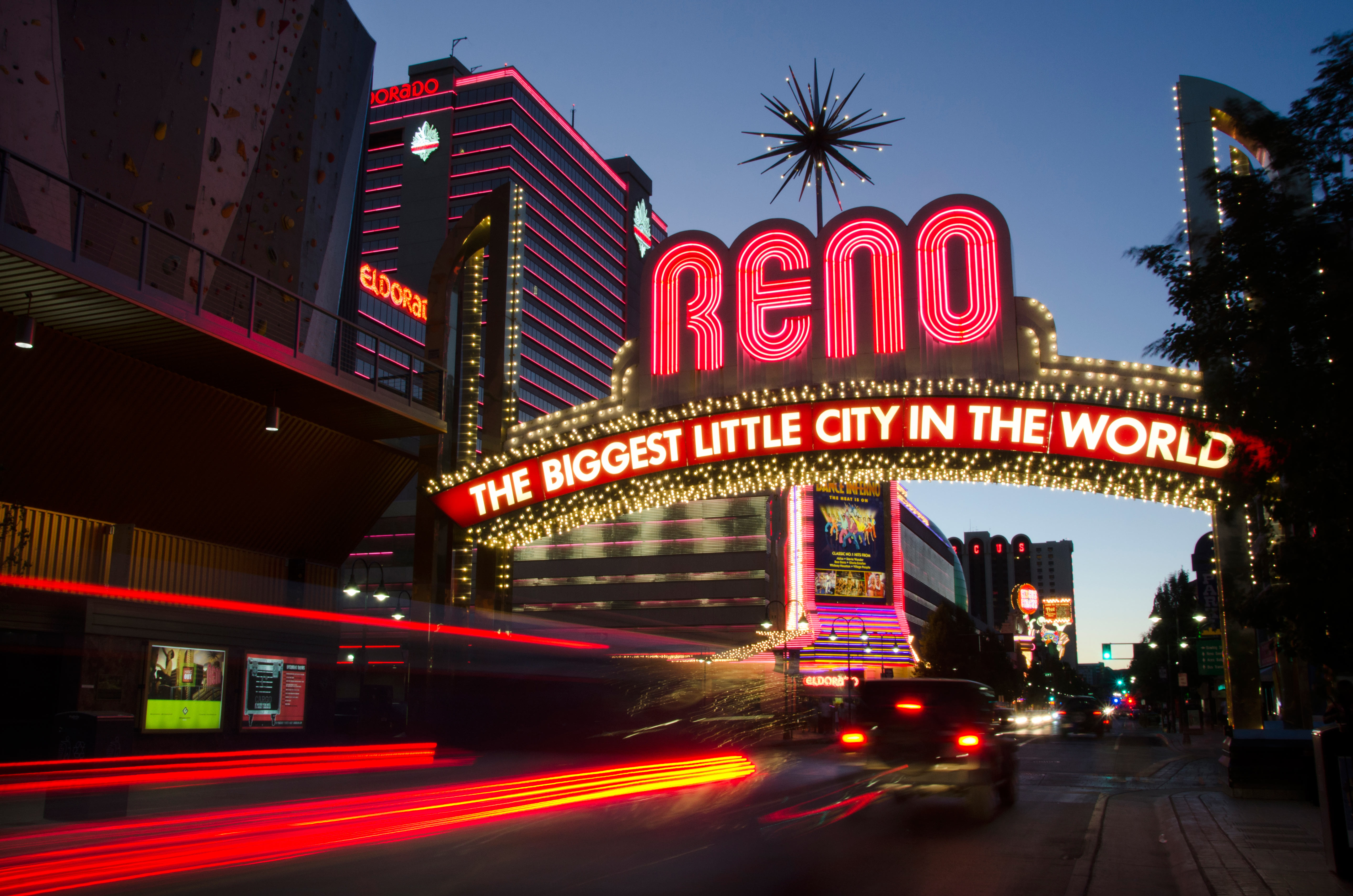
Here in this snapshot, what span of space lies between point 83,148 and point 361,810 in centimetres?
1241

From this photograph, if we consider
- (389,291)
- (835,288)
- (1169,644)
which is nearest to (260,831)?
(835,288)

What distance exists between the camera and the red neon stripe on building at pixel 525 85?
147m

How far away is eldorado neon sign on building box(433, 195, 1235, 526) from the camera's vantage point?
2020 centimetres

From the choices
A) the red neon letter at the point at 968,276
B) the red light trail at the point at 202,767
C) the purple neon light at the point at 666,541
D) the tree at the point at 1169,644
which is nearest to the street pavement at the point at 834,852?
the red light trail at the point at 202,767

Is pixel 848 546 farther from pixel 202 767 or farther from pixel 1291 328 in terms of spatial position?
pixel 1291 328

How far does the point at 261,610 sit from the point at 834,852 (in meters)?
17.5

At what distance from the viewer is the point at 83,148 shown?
17.5m

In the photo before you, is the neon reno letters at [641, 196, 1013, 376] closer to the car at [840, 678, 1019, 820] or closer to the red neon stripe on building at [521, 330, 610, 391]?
the car at [840, 678, 1019, 820]

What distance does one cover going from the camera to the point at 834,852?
33.6 ft

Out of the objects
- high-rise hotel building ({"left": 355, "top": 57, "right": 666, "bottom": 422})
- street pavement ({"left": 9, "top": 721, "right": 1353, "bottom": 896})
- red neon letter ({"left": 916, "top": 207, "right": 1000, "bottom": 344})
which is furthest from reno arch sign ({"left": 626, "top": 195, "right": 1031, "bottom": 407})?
high-rise hotel building ({"left": 355, "top": 57, "right": 666, "bottom": 422})

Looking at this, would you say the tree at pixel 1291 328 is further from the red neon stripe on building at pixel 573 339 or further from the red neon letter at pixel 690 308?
the red neon stripe on building at pixel 573 339

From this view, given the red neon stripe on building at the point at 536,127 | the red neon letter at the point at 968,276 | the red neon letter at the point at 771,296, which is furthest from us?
the red neon stripe on building at the point at 536,127

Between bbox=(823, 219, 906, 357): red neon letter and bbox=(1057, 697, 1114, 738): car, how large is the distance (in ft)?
86.5

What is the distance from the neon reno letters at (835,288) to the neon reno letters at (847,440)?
1733mm
